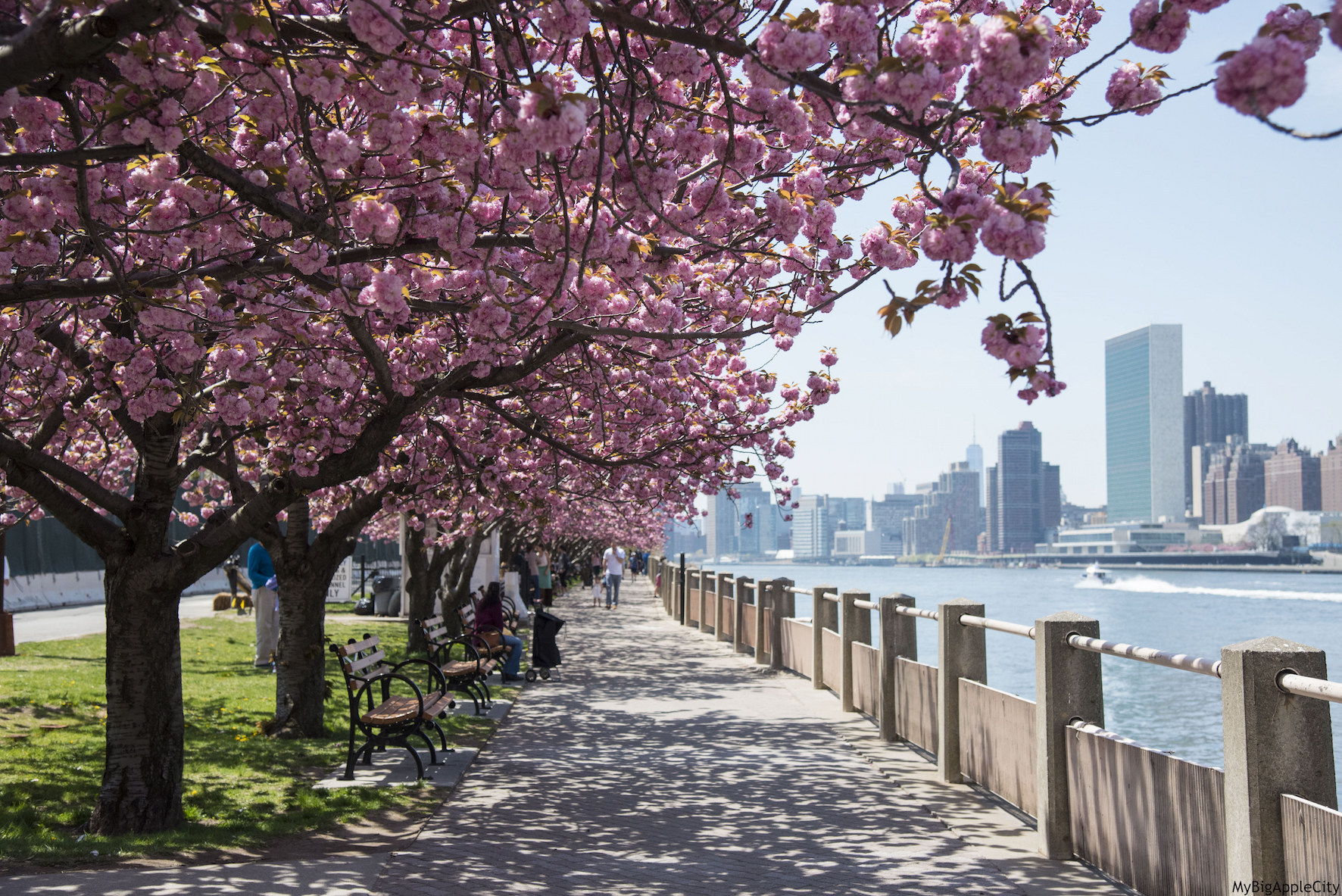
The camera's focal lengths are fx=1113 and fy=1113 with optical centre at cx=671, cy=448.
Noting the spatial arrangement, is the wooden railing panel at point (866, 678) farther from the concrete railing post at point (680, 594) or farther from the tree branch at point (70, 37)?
the concrete railing post at point (680, 594)

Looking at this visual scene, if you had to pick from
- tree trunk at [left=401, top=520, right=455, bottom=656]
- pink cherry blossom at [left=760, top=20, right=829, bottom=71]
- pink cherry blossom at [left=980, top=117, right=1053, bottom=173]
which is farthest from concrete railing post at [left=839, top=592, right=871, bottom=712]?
pink cherry blossom at [left=760, top=20, right=829, bottom=71]

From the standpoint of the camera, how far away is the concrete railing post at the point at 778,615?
17766mm

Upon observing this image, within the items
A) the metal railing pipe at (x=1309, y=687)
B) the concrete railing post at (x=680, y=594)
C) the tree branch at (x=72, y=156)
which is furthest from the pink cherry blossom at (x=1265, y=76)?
the concrete railing post at (x=680, y=594)

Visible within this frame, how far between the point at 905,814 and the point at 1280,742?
3.49 m

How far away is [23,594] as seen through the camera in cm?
3331

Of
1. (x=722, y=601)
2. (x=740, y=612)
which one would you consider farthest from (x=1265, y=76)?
(x=722, y=601)

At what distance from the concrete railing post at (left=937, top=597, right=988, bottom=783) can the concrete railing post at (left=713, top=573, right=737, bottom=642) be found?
14195 millimetres

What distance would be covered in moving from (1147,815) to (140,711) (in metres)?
6.08

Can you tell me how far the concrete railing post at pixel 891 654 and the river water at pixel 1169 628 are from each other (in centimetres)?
84

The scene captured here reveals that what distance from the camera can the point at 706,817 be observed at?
774 cm

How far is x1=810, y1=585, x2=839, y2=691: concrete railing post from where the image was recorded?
14664 mm

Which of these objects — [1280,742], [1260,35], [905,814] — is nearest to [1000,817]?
[905,814]

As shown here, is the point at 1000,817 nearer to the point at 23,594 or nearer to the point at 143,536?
the point at 143,536

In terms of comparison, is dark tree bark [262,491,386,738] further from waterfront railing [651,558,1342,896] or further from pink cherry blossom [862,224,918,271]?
pink cherry blossom [862,224,918,271]
